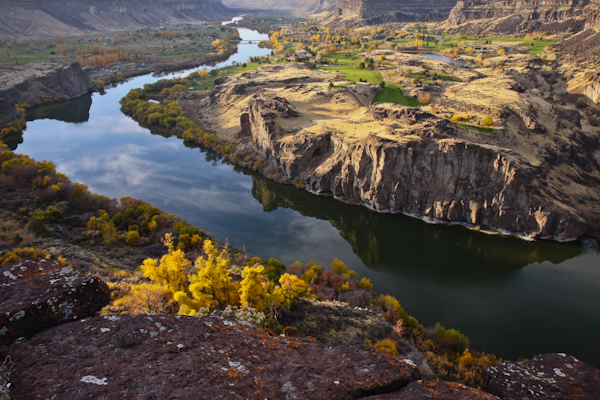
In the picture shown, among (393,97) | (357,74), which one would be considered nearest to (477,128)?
(393,97)

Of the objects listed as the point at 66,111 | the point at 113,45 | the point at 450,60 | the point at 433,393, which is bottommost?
A: the point at 433,393

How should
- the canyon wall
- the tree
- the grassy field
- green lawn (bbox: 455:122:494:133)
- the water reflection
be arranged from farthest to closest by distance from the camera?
the grassy field < the water reflection < green lawn (bbox: 455:122:494:133) < the canyon wall < the tree

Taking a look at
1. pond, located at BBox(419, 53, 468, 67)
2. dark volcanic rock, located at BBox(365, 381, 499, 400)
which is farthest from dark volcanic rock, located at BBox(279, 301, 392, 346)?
pond, located at BBox(419, 53, 468, 67)

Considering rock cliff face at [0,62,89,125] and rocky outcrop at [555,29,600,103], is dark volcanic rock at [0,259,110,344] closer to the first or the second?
rocky outcrop at [555,29,600,103]

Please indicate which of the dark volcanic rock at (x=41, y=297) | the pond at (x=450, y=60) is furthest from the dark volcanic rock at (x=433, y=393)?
the pond at (x=450, y=60)

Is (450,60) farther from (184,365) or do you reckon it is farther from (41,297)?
(41,297)

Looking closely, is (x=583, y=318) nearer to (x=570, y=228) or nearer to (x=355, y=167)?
(x=570, y=228)

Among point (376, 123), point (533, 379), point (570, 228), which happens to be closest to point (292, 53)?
point (376, 123)

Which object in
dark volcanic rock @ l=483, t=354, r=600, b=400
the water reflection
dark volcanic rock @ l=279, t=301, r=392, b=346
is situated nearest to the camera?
dark volcanic rock @ l=483, t=354, r=600, b=400
